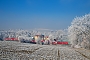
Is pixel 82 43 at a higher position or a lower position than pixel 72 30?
lower

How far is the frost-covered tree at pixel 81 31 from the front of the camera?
251 ft

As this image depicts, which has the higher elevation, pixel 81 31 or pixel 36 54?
pixel 81 31

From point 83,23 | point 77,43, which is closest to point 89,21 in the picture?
point 83,23

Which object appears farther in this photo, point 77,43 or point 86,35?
point 77,43

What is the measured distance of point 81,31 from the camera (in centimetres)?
7925

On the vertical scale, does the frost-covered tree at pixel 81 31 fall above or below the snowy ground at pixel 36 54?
above

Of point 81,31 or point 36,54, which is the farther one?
point 81,31

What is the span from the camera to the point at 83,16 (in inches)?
3410

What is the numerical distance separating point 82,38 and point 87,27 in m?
6.58

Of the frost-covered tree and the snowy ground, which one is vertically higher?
the frost-covered tree

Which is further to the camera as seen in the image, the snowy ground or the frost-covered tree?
the frost-covered tree

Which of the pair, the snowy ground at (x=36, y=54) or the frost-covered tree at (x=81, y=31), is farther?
the frost-covered tree at (x=81, y=31)

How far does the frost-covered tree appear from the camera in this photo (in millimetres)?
76562

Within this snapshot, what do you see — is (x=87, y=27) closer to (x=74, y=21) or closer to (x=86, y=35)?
(x=86, y=35)
